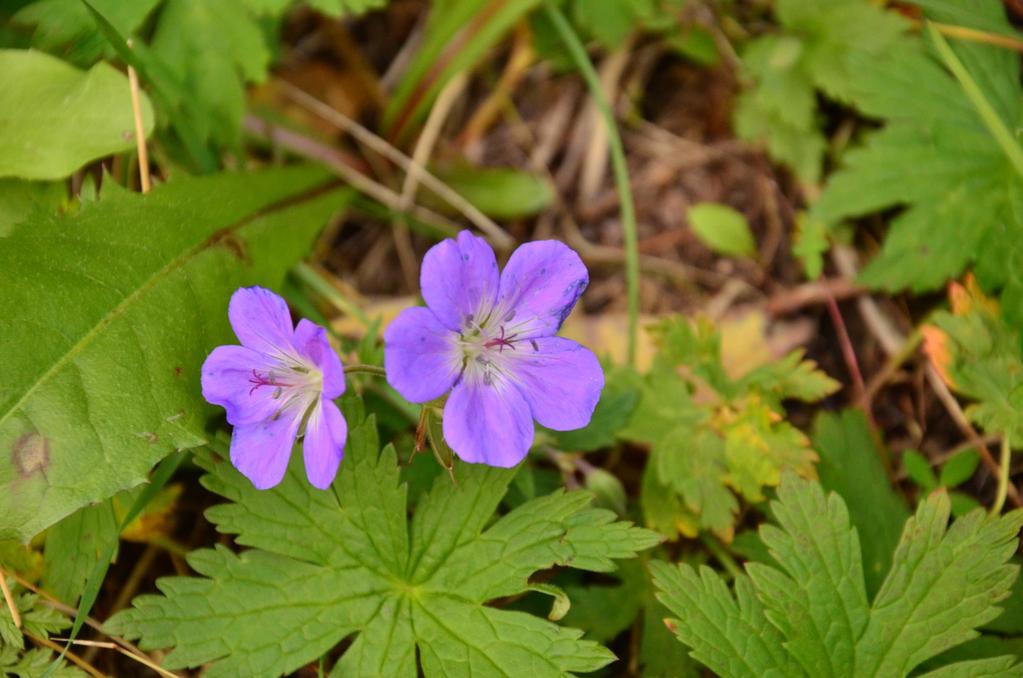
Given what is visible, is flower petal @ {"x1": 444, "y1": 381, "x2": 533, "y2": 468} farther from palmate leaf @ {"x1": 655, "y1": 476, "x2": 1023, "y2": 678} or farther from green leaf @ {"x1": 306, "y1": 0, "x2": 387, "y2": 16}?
green leaf @ {"x1": 306, "y1": 0, "x2": 387, "y2": 16}

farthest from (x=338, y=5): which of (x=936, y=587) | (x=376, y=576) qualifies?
(x=936, y=587)

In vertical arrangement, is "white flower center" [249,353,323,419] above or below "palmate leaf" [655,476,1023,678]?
above

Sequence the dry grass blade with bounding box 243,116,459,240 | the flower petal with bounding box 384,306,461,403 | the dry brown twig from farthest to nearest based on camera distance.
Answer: the dry grass blade with bounding box 243,116,459,240
the dry brown twig
the flower petal with bounding box 384,306,461,403

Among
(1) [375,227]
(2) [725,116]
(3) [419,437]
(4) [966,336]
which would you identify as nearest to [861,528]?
(4) [966,336]

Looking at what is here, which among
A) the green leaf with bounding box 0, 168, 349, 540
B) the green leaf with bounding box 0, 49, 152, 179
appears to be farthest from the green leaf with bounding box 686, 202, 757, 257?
the green leaf with bounding box 0, 49, 152, 179

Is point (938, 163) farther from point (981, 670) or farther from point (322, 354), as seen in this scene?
point (322, 354)

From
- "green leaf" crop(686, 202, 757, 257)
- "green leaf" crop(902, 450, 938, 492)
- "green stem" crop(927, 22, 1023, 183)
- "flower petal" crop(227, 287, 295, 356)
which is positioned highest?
"green stem" crop(927, 22, 1023, 183)

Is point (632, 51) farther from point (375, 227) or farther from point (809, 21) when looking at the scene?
point (375, 227)
